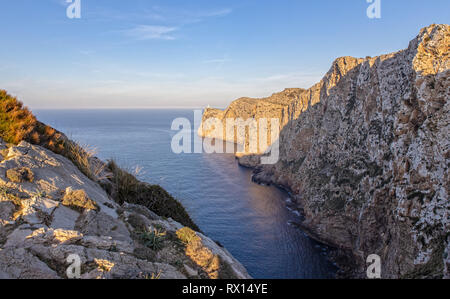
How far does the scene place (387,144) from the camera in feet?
119

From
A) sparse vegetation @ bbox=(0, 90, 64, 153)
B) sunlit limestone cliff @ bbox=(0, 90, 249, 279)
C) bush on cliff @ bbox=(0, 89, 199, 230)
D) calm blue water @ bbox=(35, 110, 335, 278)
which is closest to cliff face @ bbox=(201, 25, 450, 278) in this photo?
calm blue water @ bbox=(35, 110, 335, 278)

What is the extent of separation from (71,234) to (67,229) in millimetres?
712

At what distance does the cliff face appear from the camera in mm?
23188

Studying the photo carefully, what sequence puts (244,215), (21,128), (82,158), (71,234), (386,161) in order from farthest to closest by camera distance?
A: (244,215)
(386,161)
(82,158)
(21,128)
(71,234)

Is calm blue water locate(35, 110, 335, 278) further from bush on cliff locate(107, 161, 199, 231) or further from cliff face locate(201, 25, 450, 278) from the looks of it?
cliff face locate(201, 25, 450, 278)

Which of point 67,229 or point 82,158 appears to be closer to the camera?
point 67,229

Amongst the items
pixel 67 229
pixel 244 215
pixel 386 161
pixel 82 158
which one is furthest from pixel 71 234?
pixel 244 215

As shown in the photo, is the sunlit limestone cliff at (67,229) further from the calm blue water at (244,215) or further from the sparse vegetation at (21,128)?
the calm blue water at (244,215)

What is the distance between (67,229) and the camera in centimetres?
636

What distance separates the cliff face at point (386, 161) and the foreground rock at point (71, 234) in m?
21.8

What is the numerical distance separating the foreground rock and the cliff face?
2176 centimetres

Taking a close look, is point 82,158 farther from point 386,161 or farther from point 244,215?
point 244,215

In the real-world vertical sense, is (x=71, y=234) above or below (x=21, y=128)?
below
